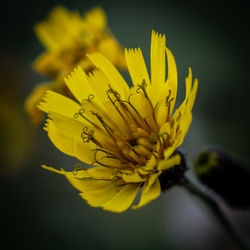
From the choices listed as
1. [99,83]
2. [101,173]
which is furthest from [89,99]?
[101,173]

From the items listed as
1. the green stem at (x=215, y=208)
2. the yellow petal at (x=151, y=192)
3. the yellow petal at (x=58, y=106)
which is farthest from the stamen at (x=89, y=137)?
the green stem at (x=215, y=208)

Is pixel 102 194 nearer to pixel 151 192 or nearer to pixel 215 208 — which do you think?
pixel 151 192

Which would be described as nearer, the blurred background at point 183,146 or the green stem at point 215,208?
the green stem at point 215,208

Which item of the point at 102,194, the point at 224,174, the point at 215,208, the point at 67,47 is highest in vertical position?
the point at 67,47

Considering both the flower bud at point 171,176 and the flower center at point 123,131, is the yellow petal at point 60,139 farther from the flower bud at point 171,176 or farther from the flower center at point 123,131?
the flower bud at point 171,176

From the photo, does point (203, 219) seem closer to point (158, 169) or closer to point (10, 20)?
point (158, 169)

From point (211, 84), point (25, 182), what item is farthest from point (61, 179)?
point (211, 84)

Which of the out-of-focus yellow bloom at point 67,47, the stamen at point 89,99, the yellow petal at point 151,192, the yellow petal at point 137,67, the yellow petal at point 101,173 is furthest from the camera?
the out-of-focus yellow bloom at point 67,47
